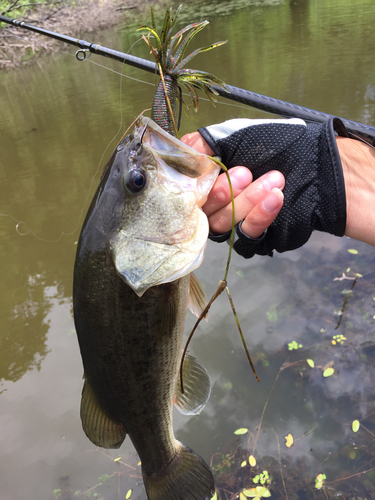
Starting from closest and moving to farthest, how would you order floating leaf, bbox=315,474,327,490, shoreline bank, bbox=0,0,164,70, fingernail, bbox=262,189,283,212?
fingernail, bbox=262,189,283,212 < floating leaf, bbox=315,474,327,490 < shoreline bank, bbox=0,0,164,70

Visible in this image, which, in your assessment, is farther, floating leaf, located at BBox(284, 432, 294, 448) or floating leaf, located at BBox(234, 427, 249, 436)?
floating leaf, located at BBox(234, 427, 249, 436)

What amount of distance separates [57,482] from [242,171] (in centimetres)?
281

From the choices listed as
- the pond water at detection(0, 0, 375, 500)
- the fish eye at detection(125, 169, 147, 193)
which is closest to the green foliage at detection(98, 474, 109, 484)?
the pond water at detection(0, 0, 375, 500)

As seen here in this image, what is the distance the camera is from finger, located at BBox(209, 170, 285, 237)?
61.4 inches

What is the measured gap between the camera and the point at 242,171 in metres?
1.59

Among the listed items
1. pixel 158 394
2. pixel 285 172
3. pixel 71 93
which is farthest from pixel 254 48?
pixel 158 394

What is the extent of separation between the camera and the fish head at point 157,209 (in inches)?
51.5

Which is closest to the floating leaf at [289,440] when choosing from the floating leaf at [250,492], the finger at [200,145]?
the floating leaf at [250,492]

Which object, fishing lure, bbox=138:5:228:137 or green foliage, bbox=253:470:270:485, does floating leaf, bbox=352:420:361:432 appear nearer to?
green foliage, bbox=253:470:270:485

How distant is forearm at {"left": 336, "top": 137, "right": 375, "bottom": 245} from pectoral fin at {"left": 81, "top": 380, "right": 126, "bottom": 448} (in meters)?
1.46

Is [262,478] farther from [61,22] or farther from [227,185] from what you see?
[61,22]

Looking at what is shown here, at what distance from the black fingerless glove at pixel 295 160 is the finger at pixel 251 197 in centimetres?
7

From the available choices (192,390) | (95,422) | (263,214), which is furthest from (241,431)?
(263,214)

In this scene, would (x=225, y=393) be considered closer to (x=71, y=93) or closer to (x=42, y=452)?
(x=42, y=452)
